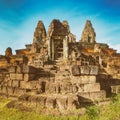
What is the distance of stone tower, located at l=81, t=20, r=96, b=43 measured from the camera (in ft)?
147

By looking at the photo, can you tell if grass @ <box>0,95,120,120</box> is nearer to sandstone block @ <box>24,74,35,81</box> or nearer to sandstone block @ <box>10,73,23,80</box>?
sandstone block @ <box>24,74,35,81</box>

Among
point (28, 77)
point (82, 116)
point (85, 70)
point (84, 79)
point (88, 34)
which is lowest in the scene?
point (82, 116)

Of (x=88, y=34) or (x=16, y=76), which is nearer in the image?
(x=16, y=76)

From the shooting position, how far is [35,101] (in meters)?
10.4

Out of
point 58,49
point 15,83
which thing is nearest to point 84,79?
point 15,83

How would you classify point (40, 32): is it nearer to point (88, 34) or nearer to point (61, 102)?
point (88, 34)

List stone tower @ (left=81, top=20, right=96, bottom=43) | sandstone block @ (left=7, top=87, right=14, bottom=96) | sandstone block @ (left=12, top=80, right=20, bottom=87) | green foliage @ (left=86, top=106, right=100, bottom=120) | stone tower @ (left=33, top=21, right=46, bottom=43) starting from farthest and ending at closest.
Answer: stone tower @ (left=81, top=20, right=96, bottom=43) < stone tower @ (left=33, top=21, right=46, bottom=43) < sandstone block @ (left=12, top=80, right=20, bottom=87) < sandstone block @ (left=7, top=87, right=14, bottom=96) < green foliage @ (left=86, top=106, right=100, bottom=120)

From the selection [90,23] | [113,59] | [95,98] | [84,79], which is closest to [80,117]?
[95,98]

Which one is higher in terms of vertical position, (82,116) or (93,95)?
(93,95)

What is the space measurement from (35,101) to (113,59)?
829 inches

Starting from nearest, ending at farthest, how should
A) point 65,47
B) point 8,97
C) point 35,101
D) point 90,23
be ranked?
point 35,101
point 8,97
point 65,47
point 90,23

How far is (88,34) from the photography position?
148 ft

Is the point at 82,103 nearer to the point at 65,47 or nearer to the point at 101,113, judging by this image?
the point at 101,113

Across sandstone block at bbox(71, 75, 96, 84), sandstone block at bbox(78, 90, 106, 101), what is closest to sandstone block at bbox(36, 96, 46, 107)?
sandstone block at bbox(78, 90, 106, 101)
